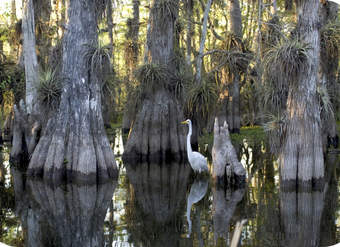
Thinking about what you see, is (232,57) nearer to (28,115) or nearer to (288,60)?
(28,115)

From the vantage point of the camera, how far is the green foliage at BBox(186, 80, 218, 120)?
17.9m

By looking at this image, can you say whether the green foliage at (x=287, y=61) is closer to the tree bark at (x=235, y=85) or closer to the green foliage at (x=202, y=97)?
the green foliage at (x=202, y=97)

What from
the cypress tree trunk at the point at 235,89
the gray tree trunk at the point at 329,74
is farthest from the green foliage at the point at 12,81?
the gray tree trunk at the point at 329,74

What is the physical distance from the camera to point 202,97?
17969 millimetres

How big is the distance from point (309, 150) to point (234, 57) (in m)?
8.23

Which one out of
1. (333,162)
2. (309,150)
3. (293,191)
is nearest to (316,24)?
(309,150)

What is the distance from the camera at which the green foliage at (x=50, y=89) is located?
48.6 feet

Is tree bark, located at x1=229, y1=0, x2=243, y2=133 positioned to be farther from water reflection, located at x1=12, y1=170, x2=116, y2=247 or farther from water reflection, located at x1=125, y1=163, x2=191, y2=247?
water reflection, located at x1=12, y1=170, x2=116, y2=247

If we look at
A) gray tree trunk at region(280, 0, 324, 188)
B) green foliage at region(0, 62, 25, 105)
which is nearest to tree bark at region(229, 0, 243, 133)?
green foliage at region(0, 62, 25, 105)

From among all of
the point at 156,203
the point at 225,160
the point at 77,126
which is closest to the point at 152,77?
the point at 77,126

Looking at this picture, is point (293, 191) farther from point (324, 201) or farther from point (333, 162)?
point (333, 162)

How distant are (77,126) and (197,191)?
3471mm

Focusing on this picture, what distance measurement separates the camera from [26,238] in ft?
30.1

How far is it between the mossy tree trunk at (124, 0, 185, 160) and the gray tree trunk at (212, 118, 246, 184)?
4.59 m
